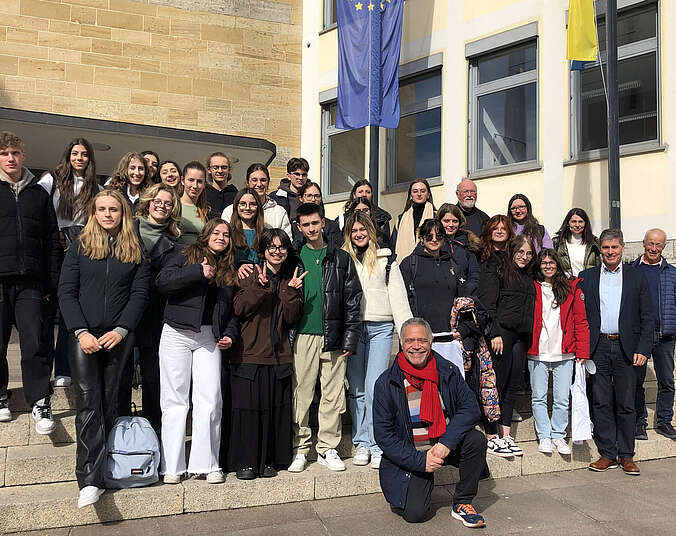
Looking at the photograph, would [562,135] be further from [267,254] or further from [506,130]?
[267,254]

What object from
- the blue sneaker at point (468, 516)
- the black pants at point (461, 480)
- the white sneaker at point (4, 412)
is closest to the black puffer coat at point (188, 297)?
the white sneaker at point (4, 412)

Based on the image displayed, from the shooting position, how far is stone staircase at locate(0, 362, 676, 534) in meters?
4.17

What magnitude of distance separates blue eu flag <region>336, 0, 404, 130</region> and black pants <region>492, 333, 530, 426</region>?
5.75 meters

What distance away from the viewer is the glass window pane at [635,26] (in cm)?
914

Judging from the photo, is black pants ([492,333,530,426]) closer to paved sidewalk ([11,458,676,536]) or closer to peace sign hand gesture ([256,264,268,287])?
paved sidewalk ([11,458,676,536])

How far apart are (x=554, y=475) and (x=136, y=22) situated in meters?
11.5

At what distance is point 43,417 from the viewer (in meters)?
4.66

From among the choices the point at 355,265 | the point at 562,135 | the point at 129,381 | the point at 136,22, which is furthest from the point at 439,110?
the point at 129,381

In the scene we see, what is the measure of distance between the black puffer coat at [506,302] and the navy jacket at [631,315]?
23.3 inches

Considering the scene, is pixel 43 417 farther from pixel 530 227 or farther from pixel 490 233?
pixel 530 227

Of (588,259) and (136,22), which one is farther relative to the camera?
(136,22)

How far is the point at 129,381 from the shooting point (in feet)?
15.5

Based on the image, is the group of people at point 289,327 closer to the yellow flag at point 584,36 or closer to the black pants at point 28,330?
the black pants at point 28,330

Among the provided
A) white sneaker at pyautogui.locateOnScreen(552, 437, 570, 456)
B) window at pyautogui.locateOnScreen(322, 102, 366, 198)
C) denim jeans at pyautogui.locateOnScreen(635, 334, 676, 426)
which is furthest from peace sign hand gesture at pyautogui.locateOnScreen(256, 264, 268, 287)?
window at pyautogui.locateOnScreen(322, 102, 366, 198)
